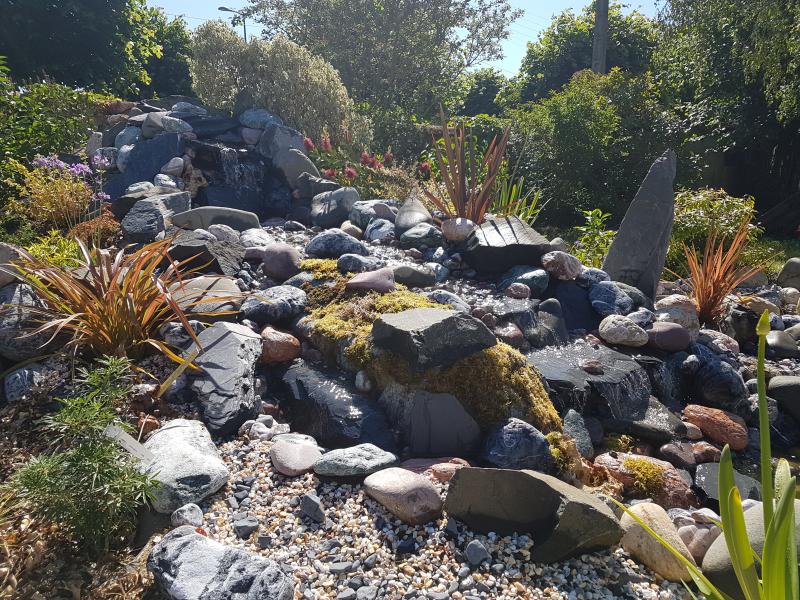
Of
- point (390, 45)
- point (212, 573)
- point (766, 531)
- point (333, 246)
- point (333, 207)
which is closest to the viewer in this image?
point (766, 531)

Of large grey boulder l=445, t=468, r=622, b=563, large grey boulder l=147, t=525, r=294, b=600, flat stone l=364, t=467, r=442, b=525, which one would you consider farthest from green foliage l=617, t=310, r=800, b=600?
large grey boulder l=147, t=525, r=294, b=600

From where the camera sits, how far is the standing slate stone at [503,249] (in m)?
5.85

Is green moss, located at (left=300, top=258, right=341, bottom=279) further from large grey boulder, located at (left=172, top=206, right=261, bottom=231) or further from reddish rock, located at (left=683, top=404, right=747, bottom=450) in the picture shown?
reddish rock, located at (left=683, top=404, right=747, bottom=450)

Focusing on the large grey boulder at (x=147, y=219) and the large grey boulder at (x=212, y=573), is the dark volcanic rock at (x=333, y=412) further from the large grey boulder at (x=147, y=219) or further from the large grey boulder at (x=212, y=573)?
the large grey boulder at (x=147, y=219)

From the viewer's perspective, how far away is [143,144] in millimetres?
7684

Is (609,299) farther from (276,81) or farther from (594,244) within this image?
(276,81)

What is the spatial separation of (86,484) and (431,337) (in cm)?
202

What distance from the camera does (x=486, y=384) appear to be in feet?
12.6

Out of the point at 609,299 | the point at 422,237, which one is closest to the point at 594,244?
the point at 609,299

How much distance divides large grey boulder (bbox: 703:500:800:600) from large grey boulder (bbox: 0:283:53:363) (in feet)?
12.1

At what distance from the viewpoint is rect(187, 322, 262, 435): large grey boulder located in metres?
3.54

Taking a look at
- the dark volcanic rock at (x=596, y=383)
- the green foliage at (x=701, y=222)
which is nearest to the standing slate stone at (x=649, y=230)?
the dark volcanic rock at (x=596, y=383)

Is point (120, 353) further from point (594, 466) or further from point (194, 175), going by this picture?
point (194, 175)

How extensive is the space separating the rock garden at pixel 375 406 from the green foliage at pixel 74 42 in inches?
283
